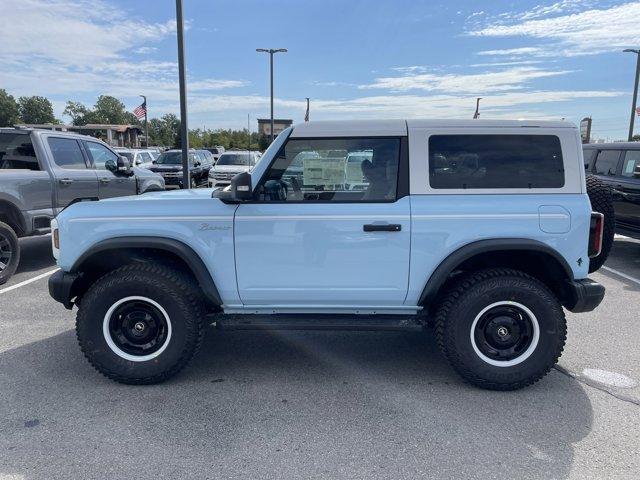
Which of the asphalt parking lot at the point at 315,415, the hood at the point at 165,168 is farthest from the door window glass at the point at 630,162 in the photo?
the hood at the point at 165,168

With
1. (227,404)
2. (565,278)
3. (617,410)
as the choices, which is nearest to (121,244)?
(227,404)

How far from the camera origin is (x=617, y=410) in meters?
3.28

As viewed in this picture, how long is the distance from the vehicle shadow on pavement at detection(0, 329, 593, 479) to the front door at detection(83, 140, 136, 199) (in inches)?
170

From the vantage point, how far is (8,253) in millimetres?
6316

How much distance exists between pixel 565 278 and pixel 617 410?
3.05 feet

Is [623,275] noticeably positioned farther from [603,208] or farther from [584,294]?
[584,294]

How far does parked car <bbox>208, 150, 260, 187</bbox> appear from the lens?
1836 centimetres

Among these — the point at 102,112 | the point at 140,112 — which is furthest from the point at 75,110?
the point at 140,112

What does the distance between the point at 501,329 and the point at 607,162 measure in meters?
6.63

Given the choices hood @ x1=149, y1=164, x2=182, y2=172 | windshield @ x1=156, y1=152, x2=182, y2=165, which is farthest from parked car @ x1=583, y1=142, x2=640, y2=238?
windshield @ x1=156, y1=152, x2=182, y2=165

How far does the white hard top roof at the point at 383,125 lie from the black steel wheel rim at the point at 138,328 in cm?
169

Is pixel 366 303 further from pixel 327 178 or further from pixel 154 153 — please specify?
pixel 154 153

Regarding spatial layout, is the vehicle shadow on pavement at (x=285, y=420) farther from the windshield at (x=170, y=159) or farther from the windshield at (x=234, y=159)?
the windshield at (x=170, y=159)

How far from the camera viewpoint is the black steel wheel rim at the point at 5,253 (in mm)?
6297
